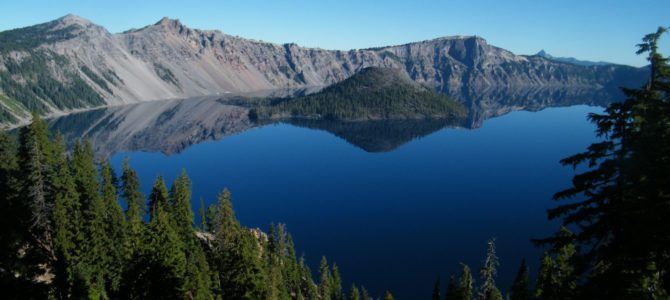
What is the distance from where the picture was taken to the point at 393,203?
423 ft

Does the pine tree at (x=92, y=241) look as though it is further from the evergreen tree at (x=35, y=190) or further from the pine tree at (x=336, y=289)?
the pine tree at (x=336, y=289)

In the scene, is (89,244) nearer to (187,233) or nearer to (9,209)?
(9,209)

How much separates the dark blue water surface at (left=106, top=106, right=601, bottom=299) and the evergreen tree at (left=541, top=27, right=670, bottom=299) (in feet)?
212

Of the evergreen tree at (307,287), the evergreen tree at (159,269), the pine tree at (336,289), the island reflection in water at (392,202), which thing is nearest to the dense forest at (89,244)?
the evergreen tree at (159,269)

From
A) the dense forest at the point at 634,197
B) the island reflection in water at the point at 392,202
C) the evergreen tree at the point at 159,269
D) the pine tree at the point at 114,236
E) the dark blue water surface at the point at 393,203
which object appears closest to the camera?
the dense forest at the point at 634,197

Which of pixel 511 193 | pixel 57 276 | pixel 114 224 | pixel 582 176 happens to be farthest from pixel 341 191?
pixel 582 176

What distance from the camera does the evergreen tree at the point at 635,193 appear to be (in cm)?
1502

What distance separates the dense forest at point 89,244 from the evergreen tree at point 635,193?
26489 millimetres

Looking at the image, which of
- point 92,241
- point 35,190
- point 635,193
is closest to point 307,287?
point 92,241

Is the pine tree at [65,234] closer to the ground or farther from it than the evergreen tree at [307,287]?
farther from it

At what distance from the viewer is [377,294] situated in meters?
78.9

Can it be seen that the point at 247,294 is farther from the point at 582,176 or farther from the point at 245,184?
the point at 245,184

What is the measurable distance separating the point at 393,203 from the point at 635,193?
115 m

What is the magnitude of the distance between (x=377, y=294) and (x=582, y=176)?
6610 centimetres
